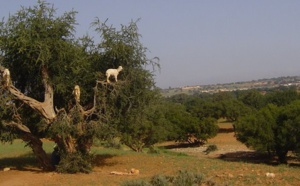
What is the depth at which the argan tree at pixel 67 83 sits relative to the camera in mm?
14266

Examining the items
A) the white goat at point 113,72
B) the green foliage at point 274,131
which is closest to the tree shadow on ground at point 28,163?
the white goat at point 113,72

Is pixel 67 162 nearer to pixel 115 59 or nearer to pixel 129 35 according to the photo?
pixel 115 59

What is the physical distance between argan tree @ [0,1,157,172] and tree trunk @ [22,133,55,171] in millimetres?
38

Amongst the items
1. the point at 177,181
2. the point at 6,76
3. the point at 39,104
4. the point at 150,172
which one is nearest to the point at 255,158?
the point at 150,172

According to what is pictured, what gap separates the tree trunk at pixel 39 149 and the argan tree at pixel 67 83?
38 mm

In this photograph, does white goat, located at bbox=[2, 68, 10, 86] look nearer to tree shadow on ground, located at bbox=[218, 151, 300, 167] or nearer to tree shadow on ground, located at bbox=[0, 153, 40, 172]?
Answer: tree shadow on ground, located at bbox=[0, 153, 40, 172]

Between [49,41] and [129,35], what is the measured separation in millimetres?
3026

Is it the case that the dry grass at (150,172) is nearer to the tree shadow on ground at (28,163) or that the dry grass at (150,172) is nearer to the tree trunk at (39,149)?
the tree shadow on ground at (28,163)

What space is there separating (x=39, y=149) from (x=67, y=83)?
2.99 metres

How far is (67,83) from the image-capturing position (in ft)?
49.3

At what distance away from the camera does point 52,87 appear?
15016 millimetres

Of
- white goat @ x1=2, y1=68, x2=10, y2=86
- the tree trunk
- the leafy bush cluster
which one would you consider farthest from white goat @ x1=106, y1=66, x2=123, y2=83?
the leafy bush cluster

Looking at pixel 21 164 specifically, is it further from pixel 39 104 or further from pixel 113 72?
pixel 113 72

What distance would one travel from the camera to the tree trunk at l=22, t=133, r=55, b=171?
15.4m
